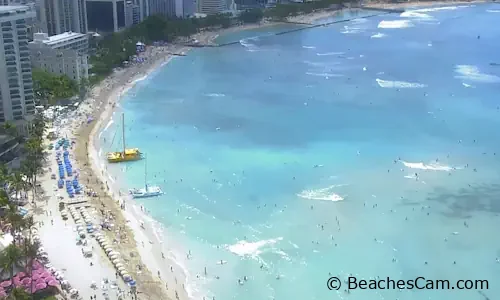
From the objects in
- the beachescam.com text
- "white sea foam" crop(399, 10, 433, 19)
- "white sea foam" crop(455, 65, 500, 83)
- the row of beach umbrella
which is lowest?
the beachescam.com text

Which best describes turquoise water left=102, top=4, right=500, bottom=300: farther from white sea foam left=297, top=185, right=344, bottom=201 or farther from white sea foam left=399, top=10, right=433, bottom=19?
white sea foam left=399, top=10, right=433, bottom=19

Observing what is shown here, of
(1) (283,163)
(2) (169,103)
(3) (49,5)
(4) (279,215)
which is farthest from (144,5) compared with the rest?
(4) (279,215)

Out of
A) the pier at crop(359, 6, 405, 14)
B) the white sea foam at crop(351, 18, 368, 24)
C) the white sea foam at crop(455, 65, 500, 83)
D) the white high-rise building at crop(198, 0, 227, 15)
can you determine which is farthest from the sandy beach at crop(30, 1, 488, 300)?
the pier at crop(359, 6, 405, 14)

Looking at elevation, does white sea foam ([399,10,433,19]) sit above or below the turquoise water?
above

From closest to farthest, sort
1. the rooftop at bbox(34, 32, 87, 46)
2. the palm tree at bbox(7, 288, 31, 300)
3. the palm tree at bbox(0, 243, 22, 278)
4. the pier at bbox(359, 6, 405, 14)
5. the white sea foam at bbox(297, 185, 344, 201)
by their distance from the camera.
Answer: the palm tree at bbox(7, 288, 31, 300), the palm tree at bbox(0, 243, 22, 278), the white sea foam at bbox(297, 185, 344, 201), the rooftop at bbox(34, 32, 87, 46), the pier at bbox(359, 6, 405, 14)

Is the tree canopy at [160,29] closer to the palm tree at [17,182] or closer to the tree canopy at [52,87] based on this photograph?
the tree canopy at [52,87]

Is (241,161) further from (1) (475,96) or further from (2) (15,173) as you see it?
(1) (475,96)
